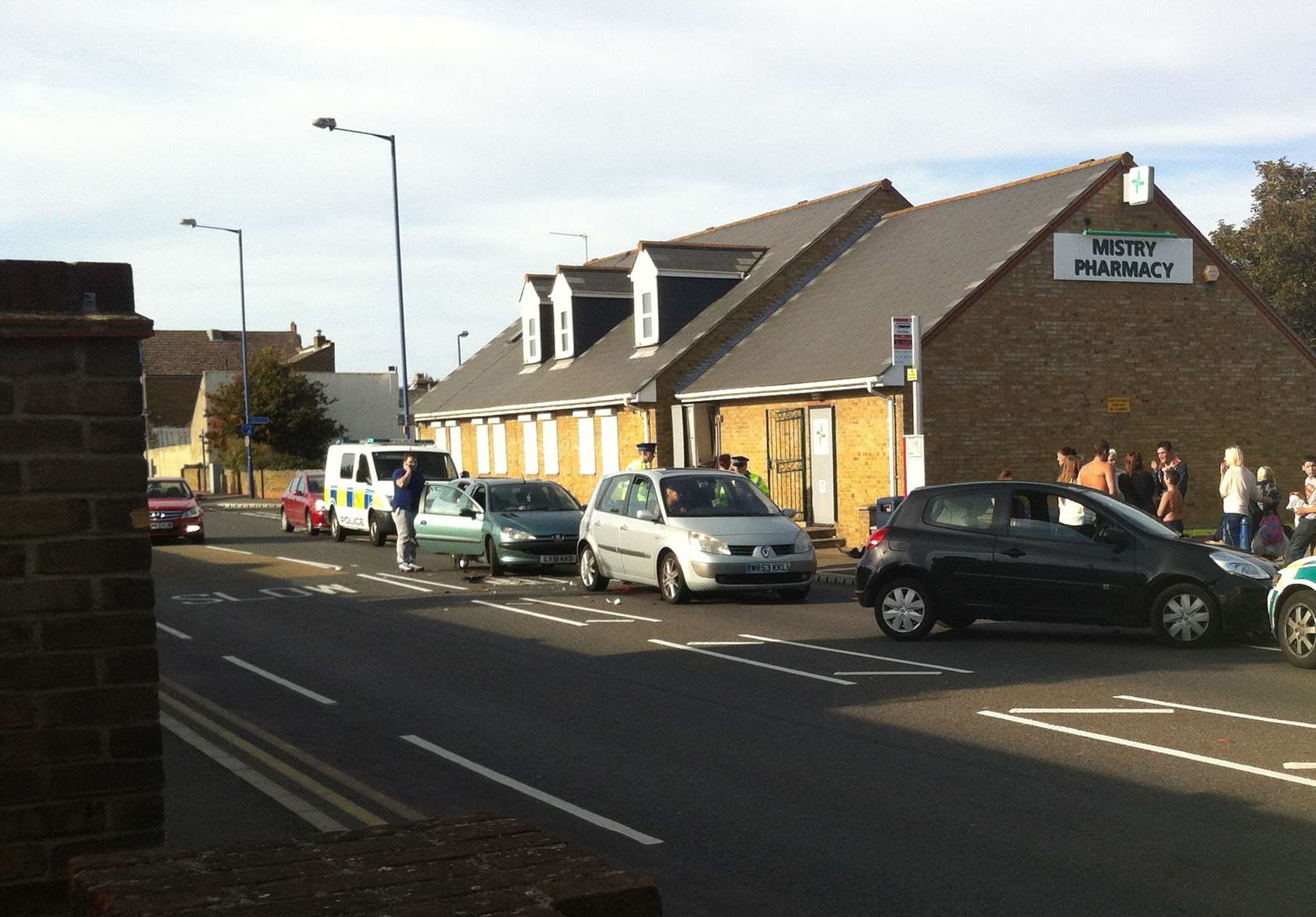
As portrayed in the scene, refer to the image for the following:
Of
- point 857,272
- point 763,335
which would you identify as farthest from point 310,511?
point 857,272

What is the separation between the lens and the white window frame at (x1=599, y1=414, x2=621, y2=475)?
36.3m

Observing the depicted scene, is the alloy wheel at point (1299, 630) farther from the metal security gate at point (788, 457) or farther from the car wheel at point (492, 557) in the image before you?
the metal security gate at point (788, 457)

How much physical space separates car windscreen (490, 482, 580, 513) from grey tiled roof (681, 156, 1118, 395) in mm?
5600

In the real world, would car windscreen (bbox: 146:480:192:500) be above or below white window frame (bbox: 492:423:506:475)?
below

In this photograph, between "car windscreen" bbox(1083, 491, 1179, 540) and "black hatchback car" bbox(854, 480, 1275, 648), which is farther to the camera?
"car windscreen" bbox(1083, 491, 1179, 540)

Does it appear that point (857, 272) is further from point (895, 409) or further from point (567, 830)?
point (567, 830)

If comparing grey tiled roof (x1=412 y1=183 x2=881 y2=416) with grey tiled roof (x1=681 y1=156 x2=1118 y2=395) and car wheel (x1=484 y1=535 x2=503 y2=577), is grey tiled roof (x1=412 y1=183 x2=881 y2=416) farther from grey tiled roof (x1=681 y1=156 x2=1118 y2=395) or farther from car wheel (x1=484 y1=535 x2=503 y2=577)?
car wheel (x1=484 y1=535 x2=503 y2=577)

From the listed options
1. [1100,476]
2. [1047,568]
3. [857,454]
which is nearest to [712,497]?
[1100,476]

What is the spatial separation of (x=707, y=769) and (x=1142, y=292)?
23.1m

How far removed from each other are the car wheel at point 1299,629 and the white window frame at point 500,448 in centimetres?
3258

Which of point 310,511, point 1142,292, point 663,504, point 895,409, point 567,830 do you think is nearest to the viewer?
point 567,830

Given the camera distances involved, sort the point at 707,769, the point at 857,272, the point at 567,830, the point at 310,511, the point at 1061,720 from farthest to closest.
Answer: the point at 310,511, the point at 857,272, the point at 1061,720, the point at 707,769, the point at 567,830

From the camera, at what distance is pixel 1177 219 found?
29703 millimetres

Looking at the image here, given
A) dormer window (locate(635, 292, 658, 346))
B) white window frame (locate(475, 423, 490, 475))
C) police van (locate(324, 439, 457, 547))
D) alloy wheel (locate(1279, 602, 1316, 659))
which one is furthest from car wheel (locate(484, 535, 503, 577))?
white window frame (locate(475, 423, 490, 475))
